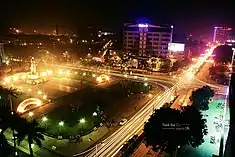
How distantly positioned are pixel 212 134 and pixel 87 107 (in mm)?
27543

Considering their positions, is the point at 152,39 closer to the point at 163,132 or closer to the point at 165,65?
the point at 165,65

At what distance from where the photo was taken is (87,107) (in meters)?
52.8

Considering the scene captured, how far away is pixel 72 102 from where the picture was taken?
55625 mm

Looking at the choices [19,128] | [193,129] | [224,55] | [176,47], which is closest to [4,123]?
[19,128]

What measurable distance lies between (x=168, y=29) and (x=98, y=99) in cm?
8293

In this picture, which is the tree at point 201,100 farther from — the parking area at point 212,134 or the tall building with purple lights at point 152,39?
the tall building with purple lights at point 152,39

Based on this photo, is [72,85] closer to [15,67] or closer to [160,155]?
[15,67]

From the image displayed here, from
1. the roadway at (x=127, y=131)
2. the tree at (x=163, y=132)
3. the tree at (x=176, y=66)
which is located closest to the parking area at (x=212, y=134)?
the tree at (x=163, y=132)

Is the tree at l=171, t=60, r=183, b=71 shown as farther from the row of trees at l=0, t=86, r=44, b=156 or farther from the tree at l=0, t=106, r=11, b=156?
the tree at l=0, t=106, r=11, b=156

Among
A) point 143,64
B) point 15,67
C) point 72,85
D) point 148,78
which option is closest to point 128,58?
point 143,64

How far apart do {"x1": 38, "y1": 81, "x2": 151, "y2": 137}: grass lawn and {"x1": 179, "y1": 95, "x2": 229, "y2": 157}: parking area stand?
62.3ft

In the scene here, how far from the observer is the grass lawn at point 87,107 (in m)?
43.8

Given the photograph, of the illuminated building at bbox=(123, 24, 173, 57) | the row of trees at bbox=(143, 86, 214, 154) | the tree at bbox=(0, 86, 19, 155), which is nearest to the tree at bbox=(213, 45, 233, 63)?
the illuminated building at bbox=(123, 24, 173, 57)

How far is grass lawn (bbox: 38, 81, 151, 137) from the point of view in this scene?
4381cm
